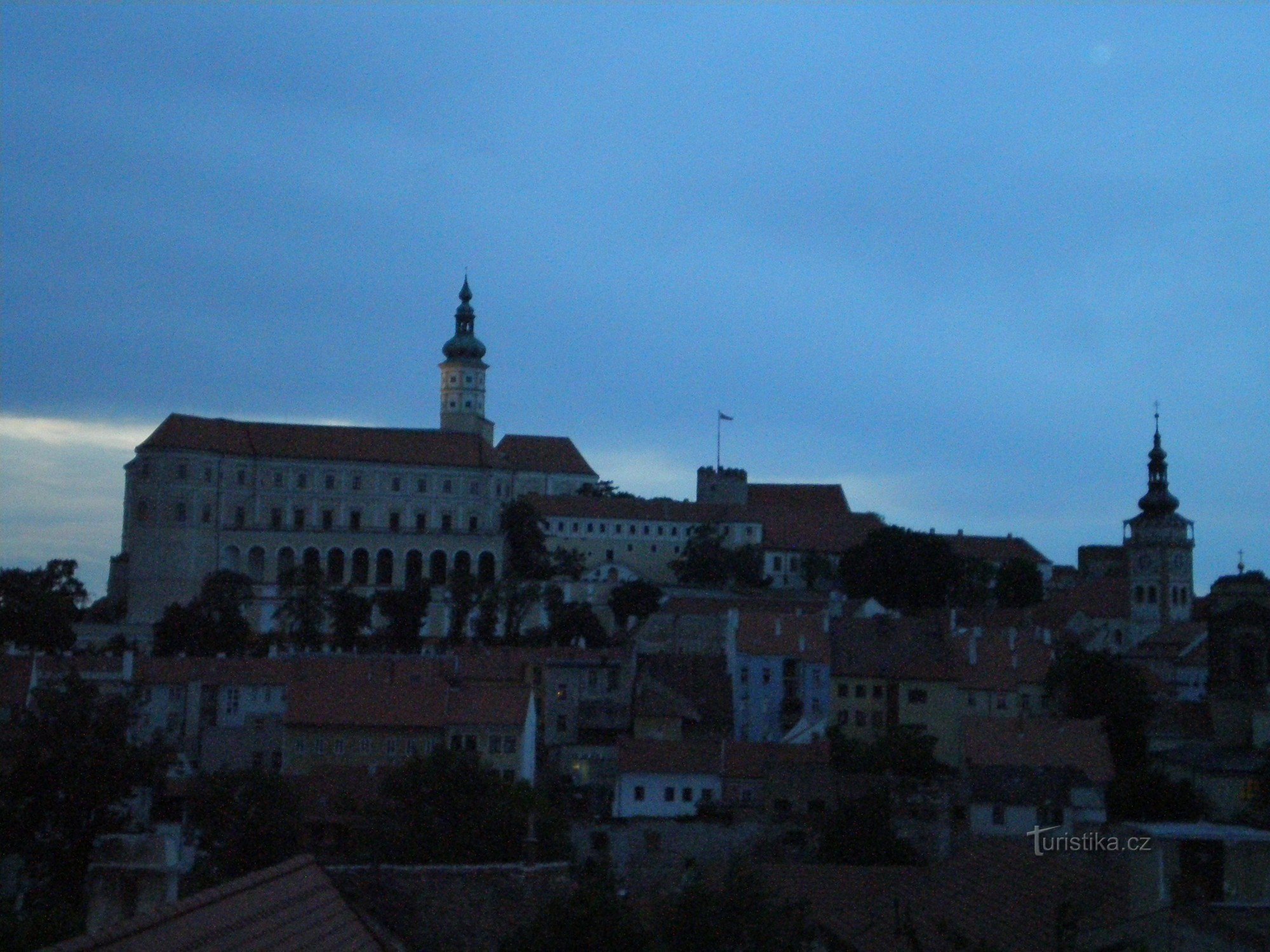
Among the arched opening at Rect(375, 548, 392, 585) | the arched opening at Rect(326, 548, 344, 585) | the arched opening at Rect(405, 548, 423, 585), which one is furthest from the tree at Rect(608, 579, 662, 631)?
the arched opening at Rect(326, 548, 344, 585)

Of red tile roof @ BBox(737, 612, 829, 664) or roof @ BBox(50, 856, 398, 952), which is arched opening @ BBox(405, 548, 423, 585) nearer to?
red tile roof @ BBox(737, 612, 829, 664)

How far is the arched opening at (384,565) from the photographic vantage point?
102 metres

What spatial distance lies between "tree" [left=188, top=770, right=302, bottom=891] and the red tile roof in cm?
2412

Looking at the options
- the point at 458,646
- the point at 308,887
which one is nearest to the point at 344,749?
the point at 458,646

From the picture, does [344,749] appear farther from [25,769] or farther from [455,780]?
[25,769]

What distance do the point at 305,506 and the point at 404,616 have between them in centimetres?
2134

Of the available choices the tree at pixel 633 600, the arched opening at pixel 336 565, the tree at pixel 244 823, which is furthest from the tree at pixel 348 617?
the tree at pixel 244 823

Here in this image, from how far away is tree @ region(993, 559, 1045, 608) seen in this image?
315 ft

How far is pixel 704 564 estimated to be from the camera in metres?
99.2

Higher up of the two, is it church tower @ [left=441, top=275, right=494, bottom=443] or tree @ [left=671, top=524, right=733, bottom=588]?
church tower @ [left=441, top=275, right=494, bottom=443]

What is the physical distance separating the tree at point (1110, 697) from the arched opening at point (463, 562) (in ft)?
161

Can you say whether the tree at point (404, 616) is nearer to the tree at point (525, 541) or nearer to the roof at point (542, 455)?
the tree at point (525, 541)

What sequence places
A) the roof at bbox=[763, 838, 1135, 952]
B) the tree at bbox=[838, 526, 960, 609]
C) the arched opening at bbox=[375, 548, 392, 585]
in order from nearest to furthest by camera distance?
the roof at bbox=[763, 838, 1135, 952] → the tree at bbox=[838, 526, 960, 609] → the arched opening at bbox=[375, 548, 392, 585]

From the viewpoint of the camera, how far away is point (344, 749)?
51312 millimetres
